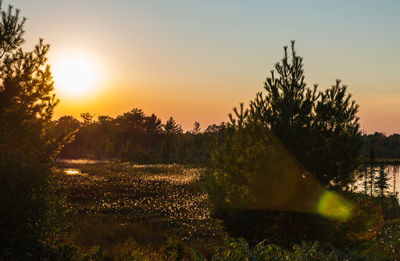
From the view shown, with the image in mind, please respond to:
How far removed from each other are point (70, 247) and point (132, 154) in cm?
10499

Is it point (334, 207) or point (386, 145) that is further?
point (386, 145)

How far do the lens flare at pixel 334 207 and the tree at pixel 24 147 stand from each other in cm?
935

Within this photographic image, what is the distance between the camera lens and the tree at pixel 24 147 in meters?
9.84

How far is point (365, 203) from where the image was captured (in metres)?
14.7

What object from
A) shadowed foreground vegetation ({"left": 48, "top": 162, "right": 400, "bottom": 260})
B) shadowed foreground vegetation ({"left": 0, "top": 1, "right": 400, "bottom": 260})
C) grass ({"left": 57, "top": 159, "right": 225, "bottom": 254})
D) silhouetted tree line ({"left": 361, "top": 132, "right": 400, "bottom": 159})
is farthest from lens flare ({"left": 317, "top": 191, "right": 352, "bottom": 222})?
silhouetted tree line ({"left": 361, "top": 132, "right": 400, "bottom": 159})

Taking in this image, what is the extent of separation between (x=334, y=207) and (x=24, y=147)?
1210 cm

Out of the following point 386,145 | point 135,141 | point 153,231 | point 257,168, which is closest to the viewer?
point 257,168

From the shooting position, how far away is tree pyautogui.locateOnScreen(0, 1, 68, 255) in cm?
984

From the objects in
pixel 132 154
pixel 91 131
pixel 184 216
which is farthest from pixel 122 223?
Answer: pixel 91 131

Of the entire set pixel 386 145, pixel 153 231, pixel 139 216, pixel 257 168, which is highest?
pixel 386 145

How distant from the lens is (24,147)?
46.6 ft

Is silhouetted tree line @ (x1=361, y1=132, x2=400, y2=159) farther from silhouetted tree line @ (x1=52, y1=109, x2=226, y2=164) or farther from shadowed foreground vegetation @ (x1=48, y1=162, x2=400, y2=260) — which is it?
shadowed foreground vegetation @ (x1=48, y1=162, x2=400, y2=260)

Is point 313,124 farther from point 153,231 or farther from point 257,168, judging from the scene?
point 153,231

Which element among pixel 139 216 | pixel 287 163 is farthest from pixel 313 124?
pixel 139 216
